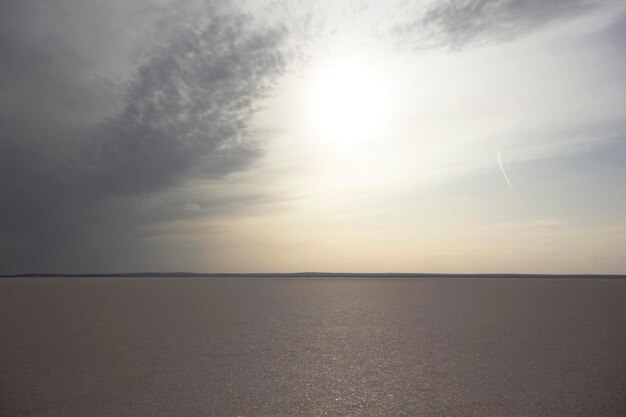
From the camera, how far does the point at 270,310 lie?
29.4 meters

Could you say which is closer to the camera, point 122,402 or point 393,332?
point 122,402

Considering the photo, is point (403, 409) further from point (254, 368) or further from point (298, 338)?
point (298, 338)

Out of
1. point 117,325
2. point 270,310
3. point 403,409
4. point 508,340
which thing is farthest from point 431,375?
point 270,310

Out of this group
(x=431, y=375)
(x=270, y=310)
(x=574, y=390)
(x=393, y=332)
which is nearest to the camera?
(x=574, y=390)

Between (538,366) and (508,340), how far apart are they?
4382 mm

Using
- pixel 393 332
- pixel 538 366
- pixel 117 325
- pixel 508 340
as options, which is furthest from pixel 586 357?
pixel 117 325

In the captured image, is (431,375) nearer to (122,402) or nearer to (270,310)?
(122,402)

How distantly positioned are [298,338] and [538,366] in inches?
319

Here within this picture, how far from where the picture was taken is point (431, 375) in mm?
12289

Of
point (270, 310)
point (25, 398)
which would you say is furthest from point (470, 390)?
point (270, 310)

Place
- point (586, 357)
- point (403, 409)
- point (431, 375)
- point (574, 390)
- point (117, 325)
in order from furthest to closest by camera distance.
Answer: point (117, 325) → point (586, 357) → point (431, 375) → point (574, 390) → point (403, 409)

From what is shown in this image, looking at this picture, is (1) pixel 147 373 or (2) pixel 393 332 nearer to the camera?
(1) pixel 147 373

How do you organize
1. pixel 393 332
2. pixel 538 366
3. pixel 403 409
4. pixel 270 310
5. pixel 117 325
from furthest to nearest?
pixel 270 310, pixel 117 325, pixel 393 332, pixel 538 366, pixel 403 409

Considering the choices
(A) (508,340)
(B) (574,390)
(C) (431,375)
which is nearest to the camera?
(B) (574,390)
